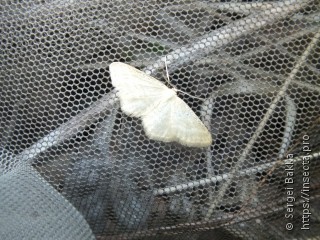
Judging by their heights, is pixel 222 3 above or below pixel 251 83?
above

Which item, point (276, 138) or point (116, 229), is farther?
point (116, 229)

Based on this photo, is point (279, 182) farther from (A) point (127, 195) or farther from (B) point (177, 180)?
(A) point (127, 195)

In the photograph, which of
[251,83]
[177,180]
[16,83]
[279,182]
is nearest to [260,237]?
[279,182]
